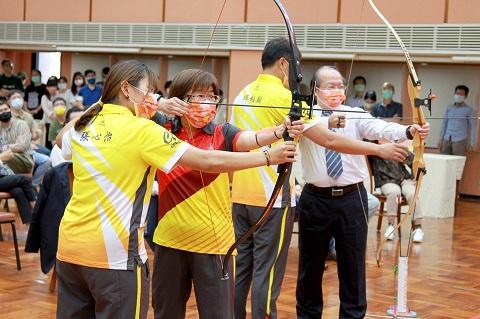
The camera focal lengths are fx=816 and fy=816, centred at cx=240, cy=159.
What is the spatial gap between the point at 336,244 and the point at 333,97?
673 millimetres

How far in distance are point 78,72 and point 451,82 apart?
6.11 metres

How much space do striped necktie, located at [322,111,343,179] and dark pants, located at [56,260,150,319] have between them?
4.62 feet

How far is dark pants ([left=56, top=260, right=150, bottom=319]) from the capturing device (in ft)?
7.59

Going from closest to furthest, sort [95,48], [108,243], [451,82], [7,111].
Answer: [108,243] → [7,111] → [451,82] → [95,48]

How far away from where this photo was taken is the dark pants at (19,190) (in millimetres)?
6328

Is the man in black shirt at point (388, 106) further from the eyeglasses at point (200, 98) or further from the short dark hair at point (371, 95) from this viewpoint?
the eyeglasses at point (200, 98)

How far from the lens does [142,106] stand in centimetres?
245

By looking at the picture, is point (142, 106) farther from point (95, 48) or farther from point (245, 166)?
point (95, 48)

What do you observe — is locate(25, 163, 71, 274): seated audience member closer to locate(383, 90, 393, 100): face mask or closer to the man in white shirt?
the man in white shirt

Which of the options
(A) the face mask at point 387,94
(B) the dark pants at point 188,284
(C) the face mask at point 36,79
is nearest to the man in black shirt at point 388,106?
(A) the face mask at point 387,94

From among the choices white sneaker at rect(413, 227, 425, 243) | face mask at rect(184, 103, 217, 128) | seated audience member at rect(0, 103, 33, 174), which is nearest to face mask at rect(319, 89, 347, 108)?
face mask at rect(184, 103, 217, 128)

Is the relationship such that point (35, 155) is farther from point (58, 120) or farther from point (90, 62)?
point (90, 62)

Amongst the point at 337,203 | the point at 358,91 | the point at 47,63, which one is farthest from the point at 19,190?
the point at 47,63

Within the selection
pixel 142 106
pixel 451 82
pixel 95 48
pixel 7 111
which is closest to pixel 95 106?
pixel 142 106
